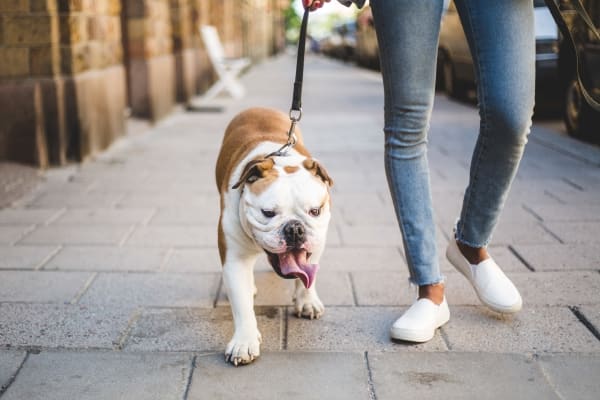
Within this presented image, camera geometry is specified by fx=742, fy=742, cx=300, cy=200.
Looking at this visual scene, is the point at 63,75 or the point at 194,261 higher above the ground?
the point at 63,75

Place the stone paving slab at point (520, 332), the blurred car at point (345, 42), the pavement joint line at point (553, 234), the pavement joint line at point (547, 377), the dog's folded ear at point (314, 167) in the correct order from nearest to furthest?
the pavement joint line at point (547, 377), the dog's folded ear at point (314, 167), the stone paving slab at point (520, 332), the pavement joint line at point (553, 234), the blurred car at point (345, 42)

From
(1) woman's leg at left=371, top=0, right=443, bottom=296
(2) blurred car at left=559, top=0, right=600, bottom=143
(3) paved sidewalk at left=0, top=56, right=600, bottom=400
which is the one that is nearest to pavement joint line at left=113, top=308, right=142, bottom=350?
(3) paved sidewalk at left=0, top=56, right=600, bottom=400

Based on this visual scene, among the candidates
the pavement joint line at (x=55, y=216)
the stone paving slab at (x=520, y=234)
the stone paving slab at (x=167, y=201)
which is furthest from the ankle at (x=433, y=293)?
the pavement joint line at (x=55, y=216)

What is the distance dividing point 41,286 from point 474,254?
6.65 ft

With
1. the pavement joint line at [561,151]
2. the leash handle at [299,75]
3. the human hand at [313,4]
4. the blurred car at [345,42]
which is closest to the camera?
the leash handle at [299,75]

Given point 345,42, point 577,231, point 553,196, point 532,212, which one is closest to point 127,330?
point 577,231

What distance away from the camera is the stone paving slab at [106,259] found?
3.85 metres

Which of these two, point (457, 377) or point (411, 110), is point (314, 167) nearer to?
point (411, 110)

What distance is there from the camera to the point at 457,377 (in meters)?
2.59

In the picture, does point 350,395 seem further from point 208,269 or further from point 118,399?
point 208,269

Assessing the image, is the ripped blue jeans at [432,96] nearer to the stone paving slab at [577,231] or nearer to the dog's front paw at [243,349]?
the dog's front paw at [243,349]

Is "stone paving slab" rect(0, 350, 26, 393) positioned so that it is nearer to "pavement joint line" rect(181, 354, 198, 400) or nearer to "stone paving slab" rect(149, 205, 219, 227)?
"pavement joint line" rect(181, 354, 198, 400)

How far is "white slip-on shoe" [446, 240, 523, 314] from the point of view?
10.1ft

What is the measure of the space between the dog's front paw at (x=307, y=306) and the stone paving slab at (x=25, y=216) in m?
2.26
